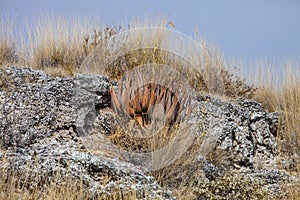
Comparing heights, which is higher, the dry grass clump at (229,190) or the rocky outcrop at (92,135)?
the rocky outcrop at (92,135)

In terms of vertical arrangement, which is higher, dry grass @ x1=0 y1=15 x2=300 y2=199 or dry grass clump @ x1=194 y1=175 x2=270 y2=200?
dry grass @ x1=0 y1=15 x2=300 y2=199

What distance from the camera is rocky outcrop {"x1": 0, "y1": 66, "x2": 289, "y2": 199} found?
4496 mm

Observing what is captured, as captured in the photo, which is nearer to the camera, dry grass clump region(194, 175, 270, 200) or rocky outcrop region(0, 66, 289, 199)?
rocky outcrop region(0, 66, 289, 199)

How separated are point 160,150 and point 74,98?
1677 millimetres

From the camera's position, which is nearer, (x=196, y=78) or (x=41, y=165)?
(x=41, y=165)

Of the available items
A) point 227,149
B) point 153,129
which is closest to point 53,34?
point 153,129

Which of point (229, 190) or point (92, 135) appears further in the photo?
point (92, 135)

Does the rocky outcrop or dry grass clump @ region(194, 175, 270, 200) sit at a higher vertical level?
the rocky outcrop

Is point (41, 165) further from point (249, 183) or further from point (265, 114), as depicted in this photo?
point (265, 114)

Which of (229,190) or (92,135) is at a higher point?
(92,135)

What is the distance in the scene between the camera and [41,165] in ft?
14.5

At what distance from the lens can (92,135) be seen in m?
5.91

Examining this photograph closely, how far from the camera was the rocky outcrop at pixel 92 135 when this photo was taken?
14.8 feet

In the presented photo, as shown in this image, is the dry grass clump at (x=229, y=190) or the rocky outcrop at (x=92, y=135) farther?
the dry grass clump at (x=229, y=190)
